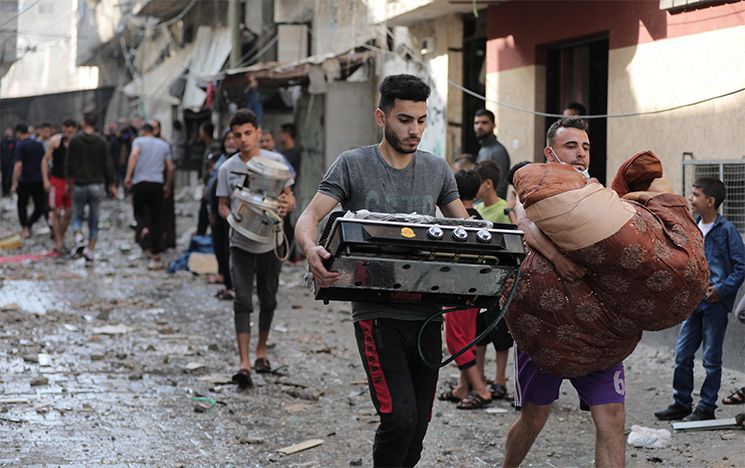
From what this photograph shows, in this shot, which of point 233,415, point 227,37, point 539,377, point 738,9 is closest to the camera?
point 539,377

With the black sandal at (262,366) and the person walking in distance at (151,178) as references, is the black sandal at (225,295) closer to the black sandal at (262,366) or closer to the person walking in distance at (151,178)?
the person walking in distance at (151,178)

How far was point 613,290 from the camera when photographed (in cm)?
461

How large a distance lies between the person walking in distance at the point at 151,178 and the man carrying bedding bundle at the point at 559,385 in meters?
11.9

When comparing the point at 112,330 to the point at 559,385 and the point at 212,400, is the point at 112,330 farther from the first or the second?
the point at 559,385

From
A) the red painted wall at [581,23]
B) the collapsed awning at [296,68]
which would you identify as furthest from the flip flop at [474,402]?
the collapsed awning at [296,68]

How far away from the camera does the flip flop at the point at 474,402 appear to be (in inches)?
299

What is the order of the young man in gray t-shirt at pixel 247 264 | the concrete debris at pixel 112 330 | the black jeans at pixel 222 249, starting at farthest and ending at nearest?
the black jeans at pixel 222 249 → the concrete debris at pixel 112 330 → the young man in gray t-shirt at pixel 247 264

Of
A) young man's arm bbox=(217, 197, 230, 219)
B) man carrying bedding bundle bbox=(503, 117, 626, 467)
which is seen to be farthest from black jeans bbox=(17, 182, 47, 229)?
man carrying bedding bundle bbox=(503, 117, 626, 467)

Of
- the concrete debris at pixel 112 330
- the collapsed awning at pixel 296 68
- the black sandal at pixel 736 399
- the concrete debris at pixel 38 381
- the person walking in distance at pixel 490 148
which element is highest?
the collapsed awning at pixel 296 68

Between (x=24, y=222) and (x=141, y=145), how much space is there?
17.5 ft

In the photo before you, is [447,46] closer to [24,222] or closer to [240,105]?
[240,105]

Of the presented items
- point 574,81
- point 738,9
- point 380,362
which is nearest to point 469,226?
point 380,362

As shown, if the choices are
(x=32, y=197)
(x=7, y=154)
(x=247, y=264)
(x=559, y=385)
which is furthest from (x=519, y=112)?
(x=7, y=154)

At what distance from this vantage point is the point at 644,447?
21.5 feet
